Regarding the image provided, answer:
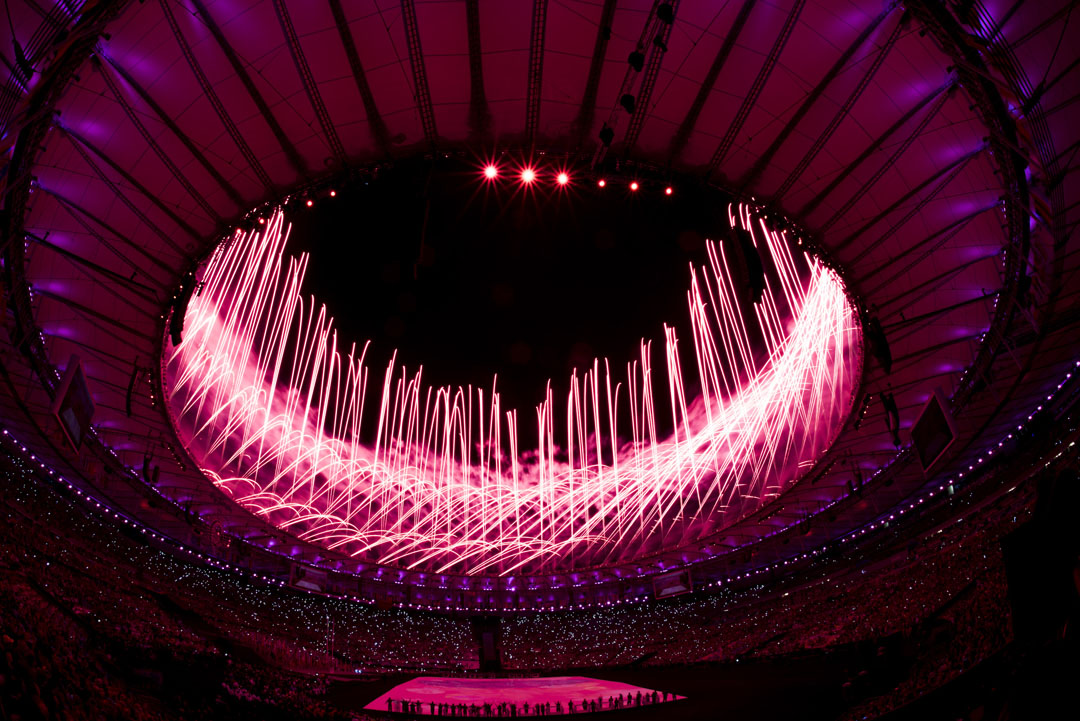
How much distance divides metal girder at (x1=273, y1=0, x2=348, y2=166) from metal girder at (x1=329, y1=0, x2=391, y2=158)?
44.4 inches

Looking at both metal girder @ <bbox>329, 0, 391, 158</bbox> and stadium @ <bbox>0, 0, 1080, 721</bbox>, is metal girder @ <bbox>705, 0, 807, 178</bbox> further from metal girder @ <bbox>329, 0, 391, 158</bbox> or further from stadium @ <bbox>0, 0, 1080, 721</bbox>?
metal girder @ <bbox>329, 0, 391, 158</bbox>

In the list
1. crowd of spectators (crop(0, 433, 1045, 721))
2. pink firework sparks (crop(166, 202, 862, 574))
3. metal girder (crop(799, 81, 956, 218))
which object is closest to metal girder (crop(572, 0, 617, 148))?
pink firework sparks (crop(166, 202, 862, 574))

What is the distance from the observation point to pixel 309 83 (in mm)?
19406

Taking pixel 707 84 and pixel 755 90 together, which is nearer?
pixel 755 90

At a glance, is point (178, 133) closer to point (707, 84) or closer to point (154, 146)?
point (154, 146)

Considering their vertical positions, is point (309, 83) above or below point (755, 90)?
above

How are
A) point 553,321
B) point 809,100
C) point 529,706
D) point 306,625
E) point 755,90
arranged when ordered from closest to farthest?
point 809,100 < point 755,90 < point 529,706 < point 553,321 < point 306,625

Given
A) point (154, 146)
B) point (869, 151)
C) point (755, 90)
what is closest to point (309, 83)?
point (154, 146)

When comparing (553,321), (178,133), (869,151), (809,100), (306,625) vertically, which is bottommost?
(306,625)

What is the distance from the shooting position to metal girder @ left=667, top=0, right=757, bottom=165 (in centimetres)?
1773

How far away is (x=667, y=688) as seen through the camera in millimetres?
24766

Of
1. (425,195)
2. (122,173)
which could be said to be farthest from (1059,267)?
(122,173)

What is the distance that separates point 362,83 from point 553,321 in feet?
62.7

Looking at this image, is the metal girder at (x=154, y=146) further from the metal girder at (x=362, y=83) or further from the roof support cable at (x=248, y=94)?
the metal girder at (x=362, y=83)
